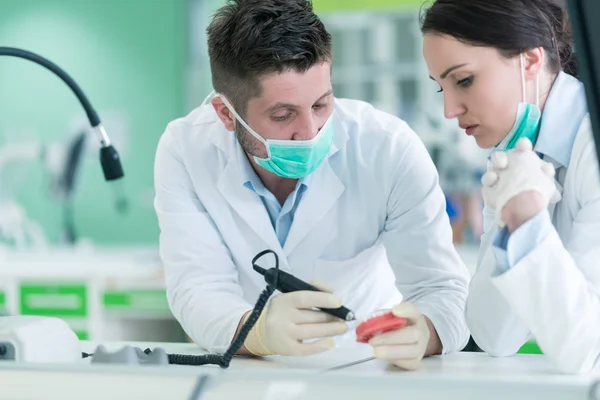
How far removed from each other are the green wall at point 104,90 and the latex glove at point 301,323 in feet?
13.9

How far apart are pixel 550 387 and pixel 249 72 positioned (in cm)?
104

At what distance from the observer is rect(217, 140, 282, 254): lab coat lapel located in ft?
5.70

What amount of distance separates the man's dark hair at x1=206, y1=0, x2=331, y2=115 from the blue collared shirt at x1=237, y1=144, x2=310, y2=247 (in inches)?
6.0

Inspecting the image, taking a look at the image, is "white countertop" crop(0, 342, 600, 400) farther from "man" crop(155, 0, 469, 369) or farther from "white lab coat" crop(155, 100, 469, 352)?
"white lab coat" crop(155, 100, 469, 352)

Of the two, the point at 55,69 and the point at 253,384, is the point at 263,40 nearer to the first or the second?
the point at 55,69

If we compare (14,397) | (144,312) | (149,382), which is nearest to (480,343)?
(149,382)

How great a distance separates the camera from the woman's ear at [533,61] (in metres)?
1.31

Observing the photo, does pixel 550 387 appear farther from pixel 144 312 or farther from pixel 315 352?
pixel 144 312

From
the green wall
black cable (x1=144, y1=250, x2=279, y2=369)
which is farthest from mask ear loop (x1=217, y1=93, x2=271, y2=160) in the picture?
the green wall

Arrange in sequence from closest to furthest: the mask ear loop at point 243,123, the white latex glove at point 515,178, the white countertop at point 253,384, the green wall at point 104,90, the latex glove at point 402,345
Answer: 1. the white countertop at point 253,384
2. the white latex glove at point 515,178
3. the latex glove at point 402,345
4. the mask ear loop at point 243,123
5. the green wall at point 104,90

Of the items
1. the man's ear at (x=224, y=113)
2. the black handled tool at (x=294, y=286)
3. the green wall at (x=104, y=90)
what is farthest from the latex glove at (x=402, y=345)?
the green wall at (x=104, y=90)

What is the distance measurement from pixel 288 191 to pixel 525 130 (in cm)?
69

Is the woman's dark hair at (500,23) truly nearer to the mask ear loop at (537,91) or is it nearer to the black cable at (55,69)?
the mask ear loop at (537,91)

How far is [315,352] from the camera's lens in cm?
128
